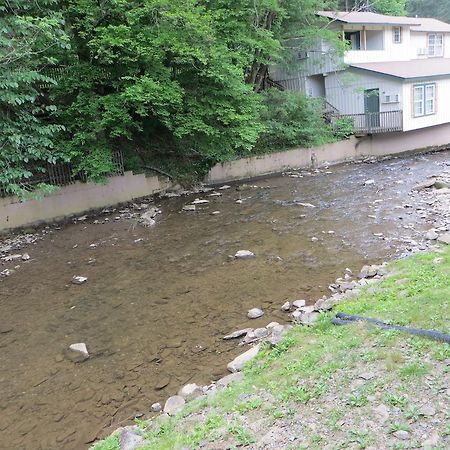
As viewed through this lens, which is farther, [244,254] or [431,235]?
[244,254]

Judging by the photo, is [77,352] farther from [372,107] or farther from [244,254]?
[372,107]

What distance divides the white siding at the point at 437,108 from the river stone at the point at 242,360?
18941mm

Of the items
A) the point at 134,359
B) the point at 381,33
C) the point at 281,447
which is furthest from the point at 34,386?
the point at 381,33

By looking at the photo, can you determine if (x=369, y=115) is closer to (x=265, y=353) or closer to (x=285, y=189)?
(x=285, y=189)

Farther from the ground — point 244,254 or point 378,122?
point 378,122

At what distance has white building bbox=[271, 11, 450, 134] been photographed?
2114 cm

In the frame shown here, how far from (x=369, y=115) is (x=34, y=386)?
19946mm

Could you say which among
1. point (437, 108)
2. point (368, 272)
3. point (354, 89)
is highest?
point (354, 89)

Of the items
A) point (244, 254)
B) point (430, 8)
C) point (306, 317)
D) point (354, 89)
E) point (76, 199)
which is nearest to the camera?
point (306, 317)

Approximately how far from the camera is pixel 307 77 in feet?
80.7

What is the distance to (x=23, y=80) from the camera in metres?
10.9

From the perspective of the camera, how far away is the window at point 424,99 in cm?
2148

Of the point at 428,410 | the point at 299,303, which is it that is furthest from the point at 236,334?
the point at 428,410

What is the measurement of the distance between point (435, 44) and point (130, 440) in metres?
31.9
